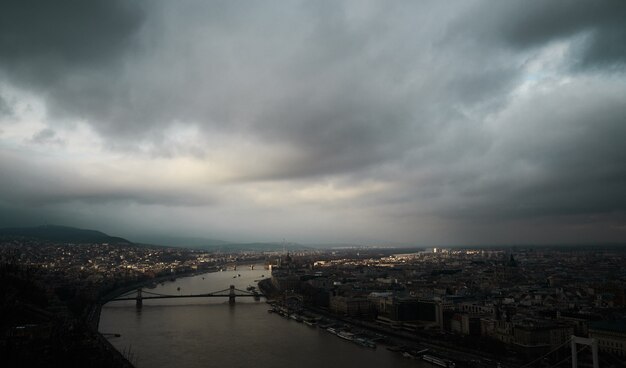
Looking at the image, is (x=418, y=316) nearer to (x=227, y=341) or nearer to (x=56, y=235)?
(x=227, y=341)

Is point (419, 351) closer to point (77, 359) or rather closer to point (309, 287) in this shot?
point (77, 359)

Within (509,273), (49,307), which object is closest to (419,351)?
(49,307)

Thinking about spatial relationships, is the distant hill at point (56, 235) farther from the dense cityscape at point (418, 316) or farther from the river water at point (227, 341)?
the river water at point (227, 341)

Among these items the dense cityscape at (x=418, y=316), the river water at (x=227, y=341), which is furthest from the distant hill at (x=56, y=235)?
the river water at (x=227, y=341)

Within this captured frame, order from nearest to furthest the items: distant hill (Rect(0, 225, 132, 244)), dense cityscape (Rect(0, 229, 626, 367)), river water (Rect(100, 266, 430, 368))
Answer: river water (Rect(100, 266, 430, 368)) < dense cityscape (Rect(0, 229, 626, 367)) < distant hill (Rect(0, 225, 132, 244))

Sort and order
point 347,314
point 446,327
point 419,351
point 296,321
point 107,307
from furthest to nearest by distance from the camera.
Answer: point 107,307
point 347,314
point 296,321
point 446,327
point 419,351

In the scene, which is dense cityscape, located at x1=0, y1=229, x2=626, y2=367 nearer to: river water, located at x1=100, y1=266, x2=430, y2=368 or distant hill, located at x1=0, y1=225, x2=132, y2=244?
river water, located at x1=100, y1=266, x2=430, y2=368

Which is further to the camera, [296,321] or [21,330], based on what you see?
[296,321]

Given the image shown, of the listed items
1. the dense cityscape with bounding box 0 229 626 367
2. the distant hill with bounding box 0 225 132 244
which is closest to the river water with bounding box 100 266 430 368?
the dense cityscape with bounding box 0 229 626 367

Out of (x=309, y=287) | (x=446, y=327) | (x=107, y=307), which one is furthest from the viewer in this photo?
(x=309, y=287)
